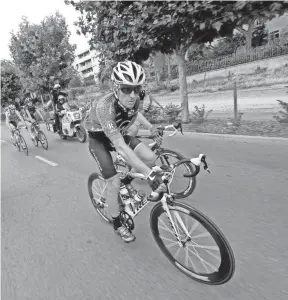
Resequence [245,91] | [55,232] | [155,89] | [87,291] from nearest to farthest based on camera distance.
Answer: [87,291]
[55,232]
[245,91]
[155,89]

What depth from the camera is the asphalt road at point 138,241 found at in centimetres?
234

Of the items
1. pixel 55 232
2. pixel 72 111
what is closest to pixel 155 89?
pixel 72 111

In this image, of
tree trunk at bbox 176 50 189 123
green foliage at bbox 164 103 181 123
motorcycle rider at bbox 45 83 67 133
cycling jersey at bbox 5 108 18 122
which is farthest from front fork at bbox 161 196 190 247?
cycling jersey at bbox 5 108 18 122

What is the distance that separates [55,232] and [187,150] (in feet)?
13.2

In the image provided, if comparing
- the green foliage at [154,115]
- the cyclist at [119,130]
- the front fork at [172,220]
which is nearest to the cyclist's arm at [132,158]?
the cyclist at [119,130]

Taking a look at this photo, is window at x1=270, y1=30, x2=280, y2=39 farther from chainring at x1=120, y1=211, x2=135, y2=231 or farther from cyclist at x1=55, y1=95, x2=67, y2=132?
chainring at x1=120, y1=211, x2=135, y2=231

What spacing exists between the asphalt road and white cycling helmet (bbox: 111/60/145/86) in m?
1.95

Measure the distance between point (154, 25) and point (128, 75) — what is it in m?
4.53

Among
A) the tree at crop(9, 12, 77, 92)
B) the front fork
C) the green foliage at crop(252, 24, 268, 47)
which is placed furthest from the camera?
the green foliage at crop(252, 24, 268, 47)

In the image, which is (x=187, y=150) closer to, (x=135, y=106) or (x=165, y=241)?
(x=135, y=106)

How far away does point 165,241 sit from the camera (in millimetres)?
2590

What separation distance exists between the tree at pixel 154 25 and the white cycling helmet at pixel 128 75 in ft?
12.0

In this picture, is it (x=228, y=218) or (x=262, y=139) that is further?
(x=262, y=139)

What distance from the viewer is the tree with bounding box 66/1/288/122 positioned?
5520 mm
